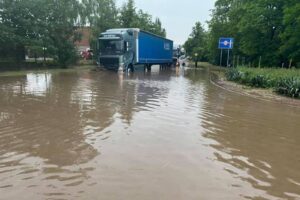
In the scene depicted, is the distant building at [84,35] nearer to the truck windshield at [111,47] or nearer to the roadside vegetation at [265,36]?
the truck windshield at [111,47]

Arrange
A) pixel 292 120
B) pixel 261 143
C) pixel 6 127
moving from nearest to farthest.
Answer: pixel 261 143 < pixel 6 127 < pixel 292 120

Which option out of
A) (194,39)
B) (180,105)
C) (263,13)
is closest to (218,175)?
(180,105)

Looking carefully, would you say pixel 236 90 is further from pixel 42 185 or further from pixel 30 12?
pixel 30 12

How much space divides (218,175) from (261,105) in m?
8.73

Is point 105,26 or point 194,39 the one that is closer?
point 105,26

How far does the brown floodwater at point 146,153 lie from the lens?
16.3 ft

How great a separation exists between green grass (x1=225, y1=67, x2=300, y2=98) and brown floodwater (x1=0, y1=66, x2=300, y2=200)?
4.36 meters

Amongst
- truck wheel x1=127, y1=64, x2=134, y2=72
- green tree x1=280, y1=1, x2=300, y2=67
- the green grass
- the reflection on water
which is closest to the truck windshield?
truck wheel x1=127, y1=64, x2=134, y2=72

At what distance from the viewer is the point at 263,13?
114 feet

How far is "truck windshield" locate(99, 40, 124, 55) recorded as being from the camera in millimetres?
31578

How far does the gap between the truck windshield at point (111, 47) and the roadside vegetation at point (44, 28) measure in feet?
22.2

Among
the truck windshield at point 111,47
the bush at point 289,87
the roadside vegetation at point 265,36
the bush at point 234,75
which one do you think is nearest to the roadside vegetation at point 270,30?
the roadside vegetation at point 265,36

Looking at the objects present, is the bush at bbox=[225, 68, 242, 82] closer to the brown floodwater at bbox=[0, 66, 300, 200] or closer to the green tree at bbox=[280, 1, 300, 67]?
the green tree at bbox=[280, 1, 300, 67]

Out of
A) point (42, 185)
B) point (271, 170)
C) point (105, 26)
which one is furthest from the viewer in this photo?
point (105, 26)
